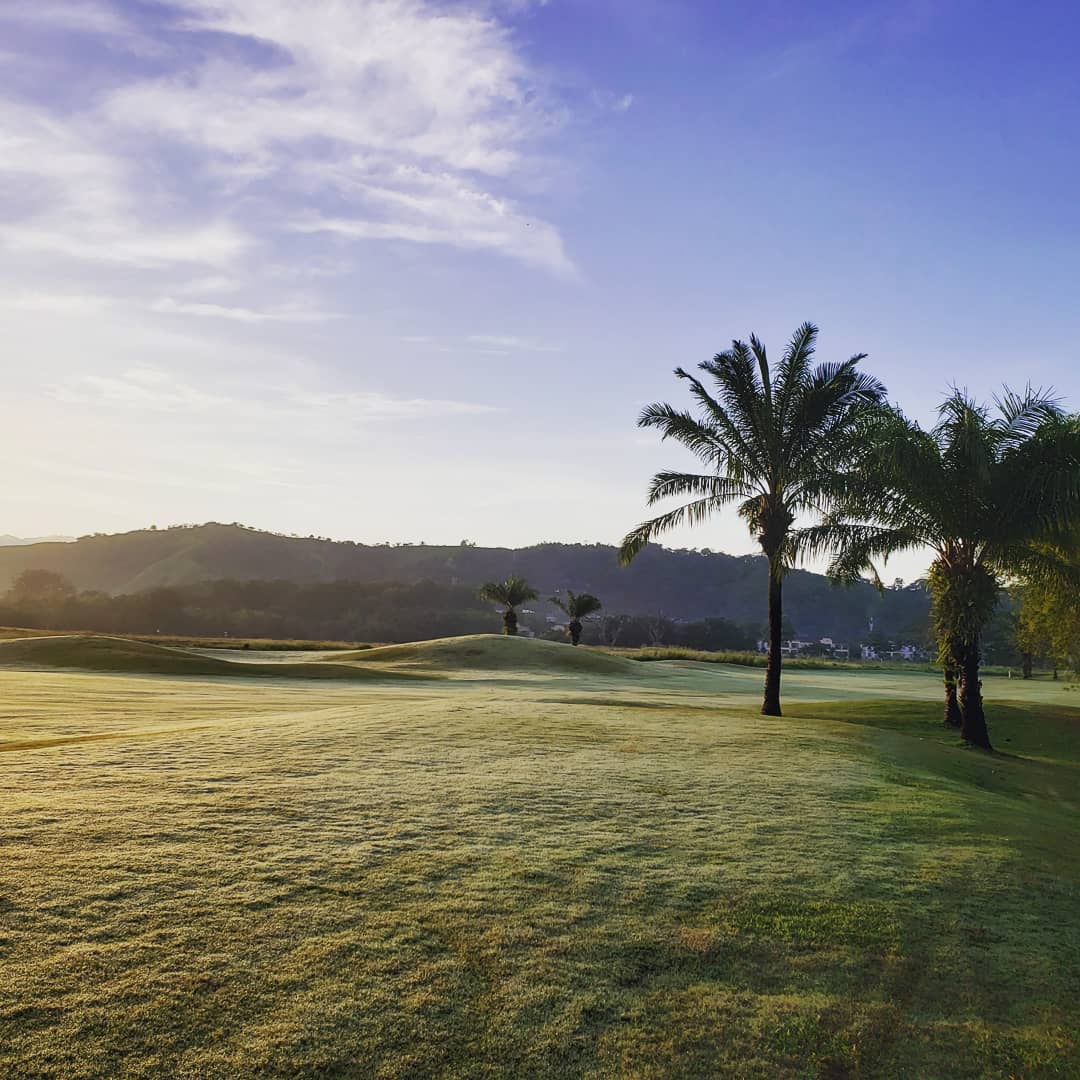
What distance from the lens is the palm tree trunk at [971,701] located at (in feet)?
79.7

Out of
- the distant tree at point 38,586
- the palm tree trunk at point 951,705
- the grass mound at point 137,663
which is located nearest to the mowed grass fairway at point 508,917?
the palm tree trunk at point 951,705

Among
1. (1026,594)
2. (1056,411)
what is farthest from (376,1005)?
(1026,594)

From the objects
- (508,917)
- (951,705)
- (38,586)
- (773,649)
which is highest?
(38,586)

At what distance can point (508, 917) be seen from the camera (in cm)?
657

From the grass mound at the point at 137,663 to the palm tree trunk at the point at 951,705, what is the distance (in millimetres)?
21772

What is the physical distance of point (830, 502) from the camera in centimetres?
2697

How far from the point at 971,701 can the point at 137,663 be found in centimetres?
3134

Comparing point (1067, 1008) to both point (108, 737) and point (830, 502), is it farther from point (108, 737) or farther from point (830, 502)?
point (830, 502)

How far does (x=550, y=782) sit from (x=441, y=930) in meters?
A: 5.16

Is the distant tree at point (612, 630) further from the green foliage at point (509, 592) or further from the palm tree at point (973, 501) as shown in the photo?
the palm tree at point (973, 501)

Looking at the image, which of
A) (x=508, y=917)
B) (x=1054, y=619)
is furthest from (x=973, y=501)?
(x=508, y=917)

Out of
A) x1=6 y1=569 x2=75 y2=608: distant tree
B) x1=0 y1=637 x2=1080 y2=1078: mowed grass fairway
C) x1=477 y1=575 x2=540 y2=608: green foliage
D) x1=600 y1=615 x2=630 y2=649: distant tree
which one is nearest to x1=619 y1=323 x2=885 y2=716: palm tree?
x1=0 y1=637 x2=1080 y2=1078: mowed grass fairway

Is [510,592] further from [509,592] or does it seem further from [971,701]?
[971,701]

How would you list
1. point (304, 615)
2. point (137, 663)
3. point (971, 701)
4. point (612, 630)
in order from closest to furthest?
point (971, 701) → point (137, 663) → point (612, 630) → point (304, 615)
